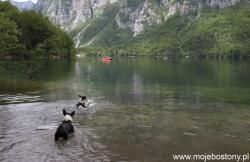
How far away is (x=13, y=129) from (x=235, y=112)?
21031mm

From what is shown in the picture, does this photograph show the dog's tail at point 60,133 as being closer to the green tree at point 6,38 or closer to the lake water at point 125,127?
the lake water at point 125,127

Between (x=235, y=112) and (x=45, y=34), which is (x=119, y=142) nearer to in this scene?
(x=235, y=112)

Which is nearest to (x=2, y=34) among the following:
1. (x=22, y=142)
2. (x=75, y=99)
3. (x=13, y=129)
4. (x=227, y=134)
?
(x=75, y=99)

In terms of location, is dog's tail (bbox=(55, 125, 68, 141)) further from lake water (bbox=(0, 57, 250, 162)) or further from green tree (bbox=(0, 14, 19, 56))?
green tree (bbox=(0, 14, 19, 56))

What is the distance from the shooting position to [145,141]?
891 inches

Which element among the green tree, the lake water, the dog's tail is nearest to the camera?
the lake water

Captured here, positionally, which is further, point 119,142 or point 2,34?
point 2,34

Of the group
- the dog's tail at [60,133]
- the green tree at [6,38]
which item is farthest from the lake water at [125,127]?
the green tree at [6,38]

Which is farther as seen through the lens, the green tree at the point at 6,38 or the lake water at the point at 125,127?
the green tree at the point at 6,38

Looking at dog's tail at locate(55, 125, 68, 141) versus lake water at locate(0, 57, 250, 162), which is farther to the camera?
dog's tail at locate(55, 125, 68, 141)

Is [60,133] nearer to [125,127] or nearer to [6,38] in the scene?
[125,127]

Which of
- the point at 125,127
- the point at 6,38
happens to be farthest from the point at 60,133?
the point at 6,38

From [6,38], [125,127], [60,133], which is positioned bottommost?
[125,127]

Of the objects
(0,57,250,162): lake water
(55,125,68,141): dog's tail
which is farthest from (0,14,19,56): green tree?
(55,125,68,141): dog's tail
